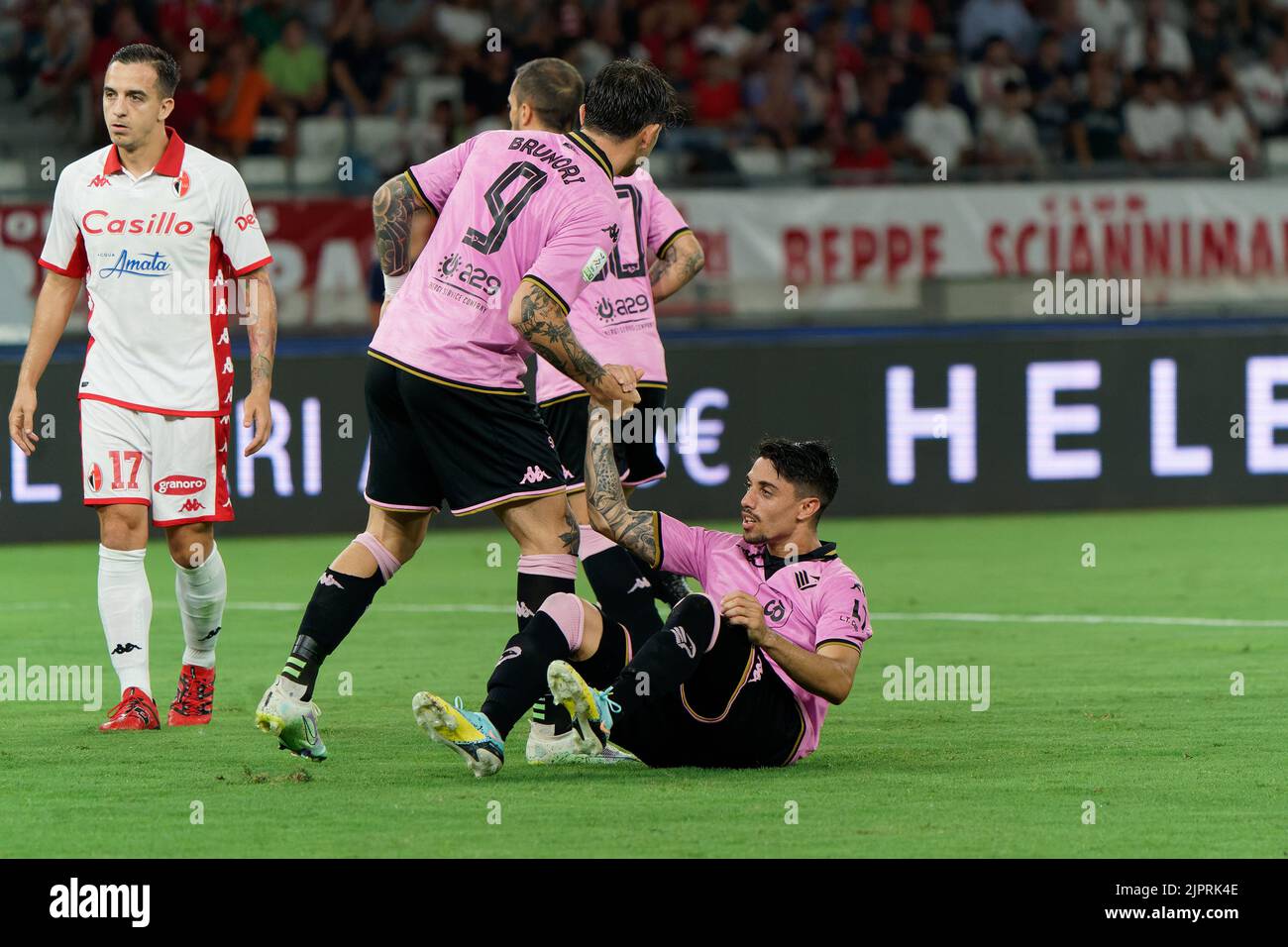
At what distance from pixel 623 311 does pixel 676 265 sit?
57 centimetres

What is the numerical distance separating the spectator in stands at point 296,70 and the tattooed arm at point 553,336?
11.4m

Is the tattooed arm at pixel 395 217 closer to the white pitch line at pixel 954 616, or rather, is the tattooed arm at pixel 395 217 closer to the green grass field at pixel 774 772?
the green grass field at pixel 774 772

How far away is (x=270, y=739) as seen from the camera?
6977mm

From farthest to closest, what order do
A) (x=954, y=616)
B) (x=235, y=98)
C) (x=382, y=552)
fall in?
1. (x=235, y=98)
2. (x=954, y=616)
3. (x=382, y=552)

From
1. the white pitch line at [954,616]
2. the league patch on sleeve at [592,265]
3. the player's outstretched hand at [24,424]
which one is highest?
the league patch on sleeve at [592,265]

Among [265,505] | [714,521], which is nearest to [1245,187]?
[714,521]

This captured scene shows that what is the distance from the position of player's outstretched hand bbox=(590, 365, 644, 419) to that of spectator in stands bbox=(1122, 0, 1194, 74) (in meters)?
13.8

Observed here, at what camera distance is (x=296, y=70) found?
17.4m

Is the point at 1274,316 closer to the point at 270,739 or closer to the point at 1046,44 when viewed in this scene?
the point at 1046,44

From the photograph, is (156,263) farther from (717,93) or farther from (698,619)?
(717,93)

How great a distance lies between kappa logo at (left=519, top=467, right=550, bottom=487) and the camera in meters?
6.26

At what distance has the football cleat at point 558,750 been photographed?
6.54 m

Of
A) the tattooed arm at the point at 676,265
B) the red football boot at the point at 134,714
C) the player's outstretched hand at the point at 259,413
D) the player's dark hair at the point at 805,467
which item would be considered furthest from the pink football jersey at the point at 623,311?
the red football boot at the point at 134,714

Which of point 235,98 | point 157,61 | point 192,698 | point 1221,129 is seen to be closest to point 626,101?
point 157,61
